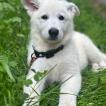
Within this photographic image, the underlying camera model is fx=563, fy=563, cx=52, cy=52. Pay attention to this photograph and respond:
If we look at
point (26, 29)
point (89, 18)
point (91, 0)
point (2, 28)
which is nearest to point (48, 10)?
point (2, 28)

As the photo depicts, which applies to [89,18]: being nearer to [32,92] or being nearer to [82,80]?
[82,80]

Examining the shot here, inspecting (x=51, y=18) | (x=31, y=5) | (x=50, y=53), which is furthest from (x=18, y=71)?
(x=31, y=5)

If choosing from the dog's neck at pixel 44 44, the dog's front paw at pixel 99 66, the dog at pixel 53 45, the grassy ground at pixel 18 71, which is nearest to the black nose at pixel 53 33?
the dog at pixel 53 45

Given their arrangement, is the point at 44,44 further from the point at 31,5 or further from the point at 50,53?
the point at 31,5

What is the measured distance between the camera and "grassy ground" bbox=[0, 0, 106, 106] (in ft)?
17.4

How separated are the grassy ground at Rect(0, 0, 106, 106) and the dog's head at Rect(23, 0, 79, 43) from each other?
1.09 feet

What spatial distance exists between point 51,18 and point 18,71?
0.68m

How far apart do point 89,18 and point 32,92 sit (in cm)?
554

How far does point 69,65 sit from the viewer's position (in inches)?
249

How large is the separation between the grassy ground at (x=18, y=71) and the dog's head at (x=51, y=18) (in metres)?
0.33

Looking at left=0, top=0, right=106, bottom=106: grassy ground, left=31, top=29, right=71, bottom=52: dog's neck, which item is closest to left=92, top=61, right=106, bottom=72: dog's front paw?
left=0, top=0, right=106, bottom=106: grassy ground

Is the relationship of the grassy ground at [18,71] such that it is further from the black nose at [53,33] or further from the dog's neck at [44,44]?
the black nose at [53,33]

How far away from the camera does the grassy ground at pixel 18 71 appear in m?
5.30

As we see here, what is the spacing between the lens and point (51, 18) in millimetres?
6156
